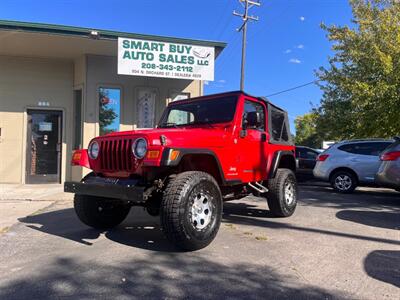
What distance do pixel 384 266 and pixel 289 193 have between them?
3175 mm

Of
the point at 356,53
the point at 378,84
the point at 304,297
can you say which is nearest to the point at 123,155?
the point at 304,297

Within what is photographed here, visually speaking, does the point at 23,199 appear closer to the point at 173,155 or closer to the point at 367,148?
the point at 173,155

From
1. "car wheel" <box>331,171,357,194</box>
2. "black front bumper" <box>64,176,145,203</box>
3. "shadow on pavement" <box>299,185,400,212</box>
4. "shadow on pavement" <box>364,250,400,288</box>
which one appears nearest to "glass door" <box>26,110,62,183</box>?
"shadow on pavement" <box>299,185,400,212</box>

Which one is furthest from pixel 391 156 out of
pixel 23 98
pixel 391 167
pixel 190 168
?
pixel 23 98

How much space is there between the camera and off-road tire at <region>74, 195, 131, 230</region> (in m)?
6.13

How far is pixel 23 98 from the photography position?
12.6 meters

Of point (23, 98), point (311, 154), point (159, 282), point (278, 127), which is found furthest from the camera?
point (311, 154)

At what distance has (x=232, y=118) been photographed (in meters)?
6.36

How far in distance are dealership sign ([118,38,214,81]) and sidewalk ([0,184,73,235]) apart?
3.61 meters

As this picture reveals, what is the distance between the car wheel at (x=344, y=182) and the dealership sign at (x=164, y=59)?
4.64 m

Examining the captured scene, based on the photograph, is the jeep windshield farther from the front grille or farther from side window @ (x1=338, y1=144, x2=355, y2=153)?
side window @ (x1=338, y1=144, x2=355, y2=153)

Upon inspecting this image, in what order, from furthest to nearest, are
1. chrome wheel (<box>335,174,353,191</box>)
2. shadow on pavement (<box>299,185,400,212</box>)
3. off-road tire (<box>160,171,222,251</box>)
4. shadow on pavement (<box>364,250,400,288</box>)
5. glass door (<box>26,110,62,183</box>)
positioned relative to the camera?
glass door (<box>26,110,62,183</box>) < chrome wheel (<box>335,174,353,191</box>) < shadow on pavement (<box>299,185,400,212</box>) < off-road tire (<box>160,171,222,251</box>) < shadow on pavement (<box>364,250,400,288</box>)

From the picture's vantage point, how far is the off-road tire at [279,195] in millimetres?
7359

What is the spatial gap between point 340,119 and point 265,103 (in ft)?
42.1
